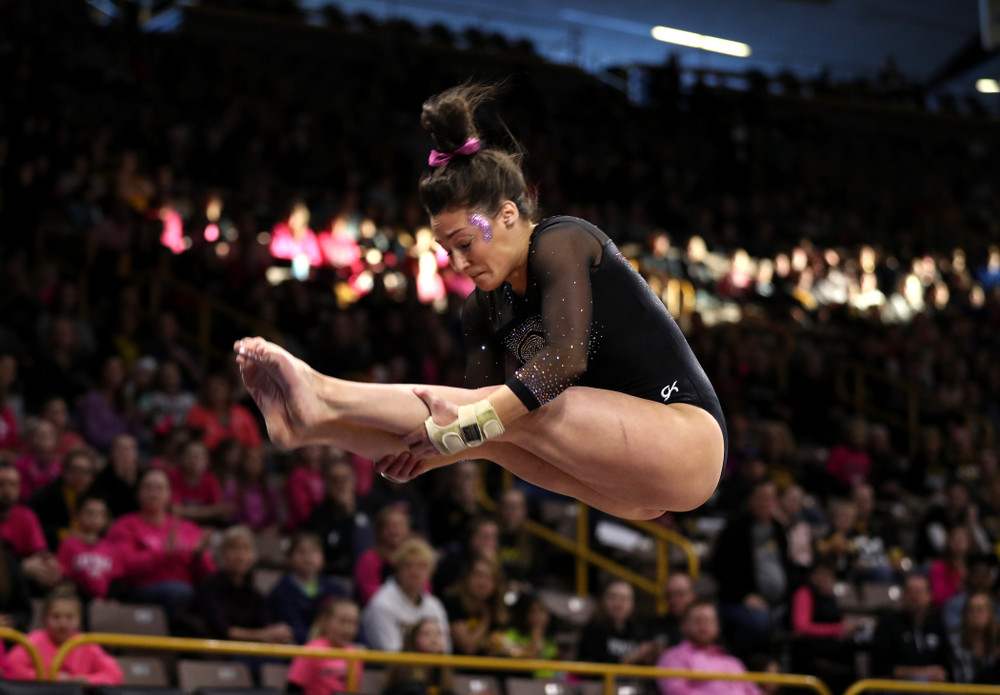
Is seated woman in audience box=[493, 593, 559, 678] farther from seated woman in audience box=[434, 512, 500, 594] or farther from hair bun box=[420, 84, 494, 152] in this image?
hair bun box=[420, 84, 494, 152]

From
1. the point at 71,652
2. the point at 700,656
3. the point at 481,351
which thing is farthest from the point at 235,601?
the point at 481,351

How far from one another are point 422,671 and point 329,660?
44cm

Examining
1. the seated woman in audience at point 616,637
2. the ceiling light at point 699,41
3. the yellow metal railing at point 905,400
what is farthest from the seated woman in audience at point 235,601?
the ceiling light at point 699,41

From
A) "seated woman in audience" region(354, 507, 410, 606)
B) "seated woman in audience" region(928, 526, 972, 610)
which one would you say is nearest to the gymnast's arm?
"seated woman in audience" region(354, 507, 410, 606)

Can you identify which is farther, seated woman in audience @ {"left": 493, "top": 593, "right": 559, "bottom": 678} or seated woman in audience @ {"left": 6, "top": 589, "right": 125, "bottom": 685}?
seated woman in audience @ {"left": 493, "top": 593, "right": 559, "bottom": 678}

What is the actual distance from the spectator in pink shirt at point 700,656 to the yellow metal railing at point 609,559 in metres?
1.02

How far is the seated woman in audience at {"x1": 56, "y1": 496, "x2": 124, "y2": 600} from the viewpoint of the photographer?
568 centimetres

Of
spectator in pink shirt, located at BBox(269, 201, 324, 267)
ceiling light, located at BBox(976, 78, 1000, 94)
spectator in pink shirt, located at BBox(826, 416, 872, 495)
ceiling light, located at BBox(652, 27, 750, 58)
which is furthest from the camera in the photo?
ceiling light, located at BBox(976, 78, 1000, 94)

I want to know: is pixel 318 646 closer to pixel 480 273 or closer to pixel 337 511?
pixel 337 511

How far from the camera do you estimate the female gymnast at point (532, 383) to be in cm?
292

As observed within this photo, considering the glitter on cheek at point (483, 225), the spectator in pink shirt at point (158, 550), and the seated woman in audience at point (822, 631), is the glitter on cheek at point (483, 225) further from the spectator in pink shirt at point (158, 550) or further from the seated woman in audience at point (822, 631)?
the seated woman in audience at point (822, 631)

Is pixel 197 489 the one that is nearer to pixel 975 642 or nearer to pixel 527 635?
pixel 527 635

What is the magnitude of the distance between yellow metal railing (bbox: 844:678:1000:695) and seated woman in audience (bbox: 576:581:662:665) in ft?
3.51

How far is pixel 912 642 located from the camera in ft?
22.8
